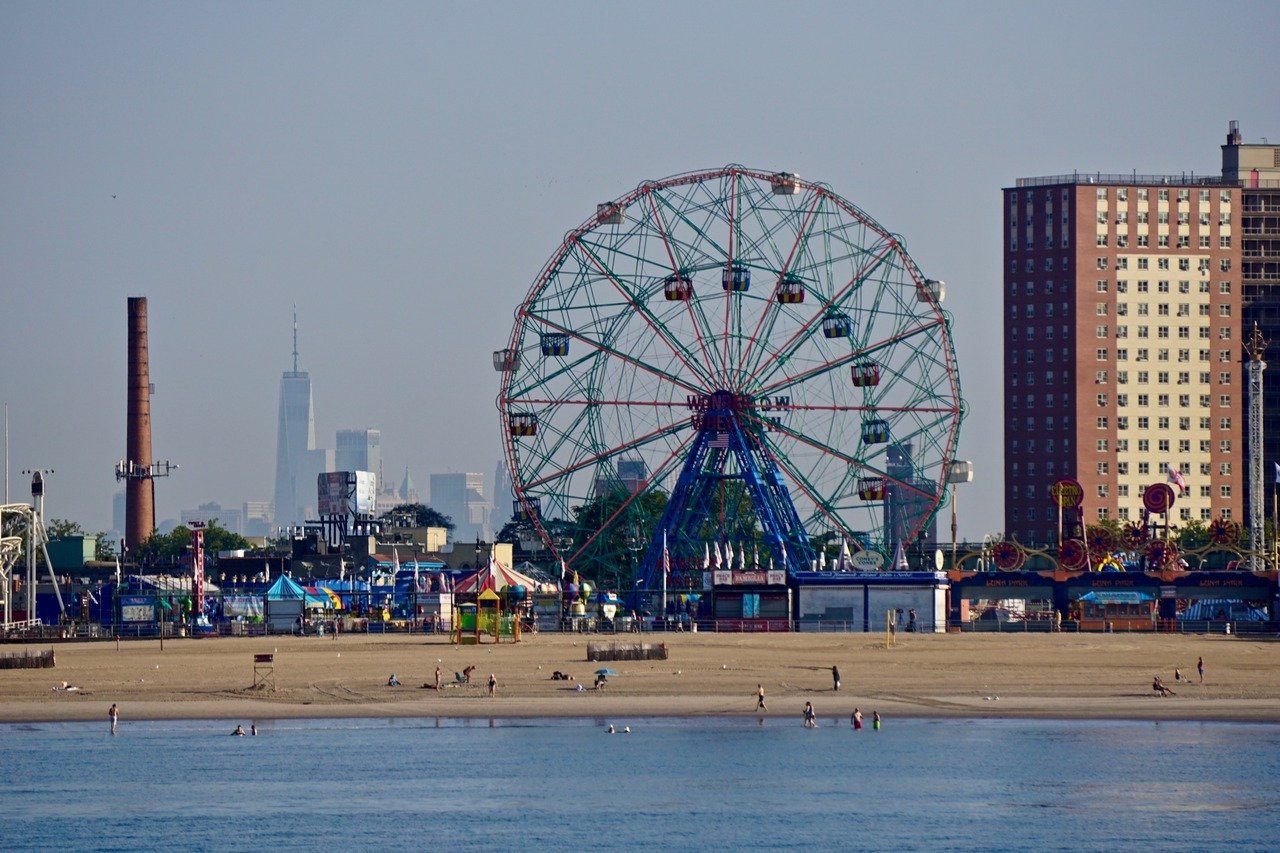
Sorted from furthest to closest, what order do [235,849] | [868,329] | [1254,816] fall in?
1. [868,329]
2. [1254,816]
3. [235,849]

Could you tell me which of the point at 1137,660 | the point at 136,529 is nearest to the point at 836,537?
the point at 1137,660

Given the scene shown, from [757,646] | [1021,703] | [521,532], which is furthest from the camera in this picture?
[521,532]

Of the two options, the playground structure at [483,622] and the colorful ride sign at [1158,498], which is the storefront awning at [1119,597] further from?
the playground structure at [483,622]

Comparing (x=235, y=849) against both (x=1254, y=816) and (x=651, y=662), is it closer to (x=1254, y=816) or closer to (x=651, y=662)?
(x=1254, y=816)

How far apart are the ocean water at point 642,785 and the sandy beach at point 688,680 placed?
2066 mm

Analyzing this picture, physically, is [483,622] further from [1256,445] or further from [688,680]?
[1256,445]

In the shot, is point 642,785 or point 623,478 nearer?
point 642,785

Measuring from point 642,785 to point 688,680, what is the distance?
2229cm

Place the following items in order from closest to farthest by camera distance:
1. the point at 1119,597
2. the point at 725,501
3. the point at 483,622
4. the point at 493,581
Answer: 1. the point at 483,622
2. the point at 493,581
3. the point at 1119,597
4. the point at 725,501

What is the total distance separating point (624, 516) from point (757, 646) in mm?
25099

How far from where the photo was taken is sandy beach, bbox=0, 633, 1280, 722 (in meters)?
77.2

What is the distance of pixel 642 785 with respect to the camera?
206 ft

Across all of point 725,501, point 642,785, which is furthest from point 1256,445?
point 642,785

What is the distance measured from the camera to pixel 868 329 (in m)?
118
